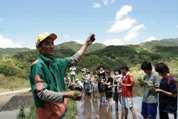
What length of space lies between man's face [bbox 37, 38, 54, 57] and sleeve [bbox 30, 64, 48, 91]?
22 centimetres

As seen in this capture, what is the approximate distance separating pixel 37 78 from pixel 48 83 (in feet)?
0.43

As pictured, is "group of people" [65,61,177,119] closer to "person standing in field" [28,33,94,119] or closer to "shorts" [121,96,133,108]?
"shorts" [121,96,133,108]

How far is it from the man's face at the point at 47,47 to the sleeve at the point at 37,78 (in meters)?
0.22

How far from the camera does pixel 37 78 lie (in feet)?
6.64

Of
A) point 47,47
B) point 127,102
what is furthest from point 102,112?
point 47,47

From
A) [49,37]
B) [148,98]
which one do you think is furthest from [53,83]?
[148,98]

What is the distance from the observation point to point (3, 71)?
32594 millimetres

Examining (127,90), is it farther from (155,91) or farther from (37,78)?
(37,78)

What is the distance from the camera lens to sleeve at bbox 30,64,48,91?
2.00 m

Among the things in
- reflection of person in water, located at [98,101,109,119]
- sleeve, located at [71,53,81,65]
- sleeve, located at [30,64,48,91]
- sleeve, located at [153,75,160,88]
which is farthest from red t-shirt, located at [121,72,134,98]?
sleeve, located at [30,64,48,91]

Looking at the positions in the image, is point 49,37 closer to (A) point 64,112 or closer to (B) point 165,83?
(A) point 64,112

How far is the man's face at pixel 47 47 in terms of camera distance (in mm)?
2250

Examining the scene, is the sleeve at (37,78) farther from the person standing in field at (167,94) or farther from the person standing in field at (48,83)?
the person standing in field at (167,94)

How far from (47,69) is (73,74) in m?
15.4
